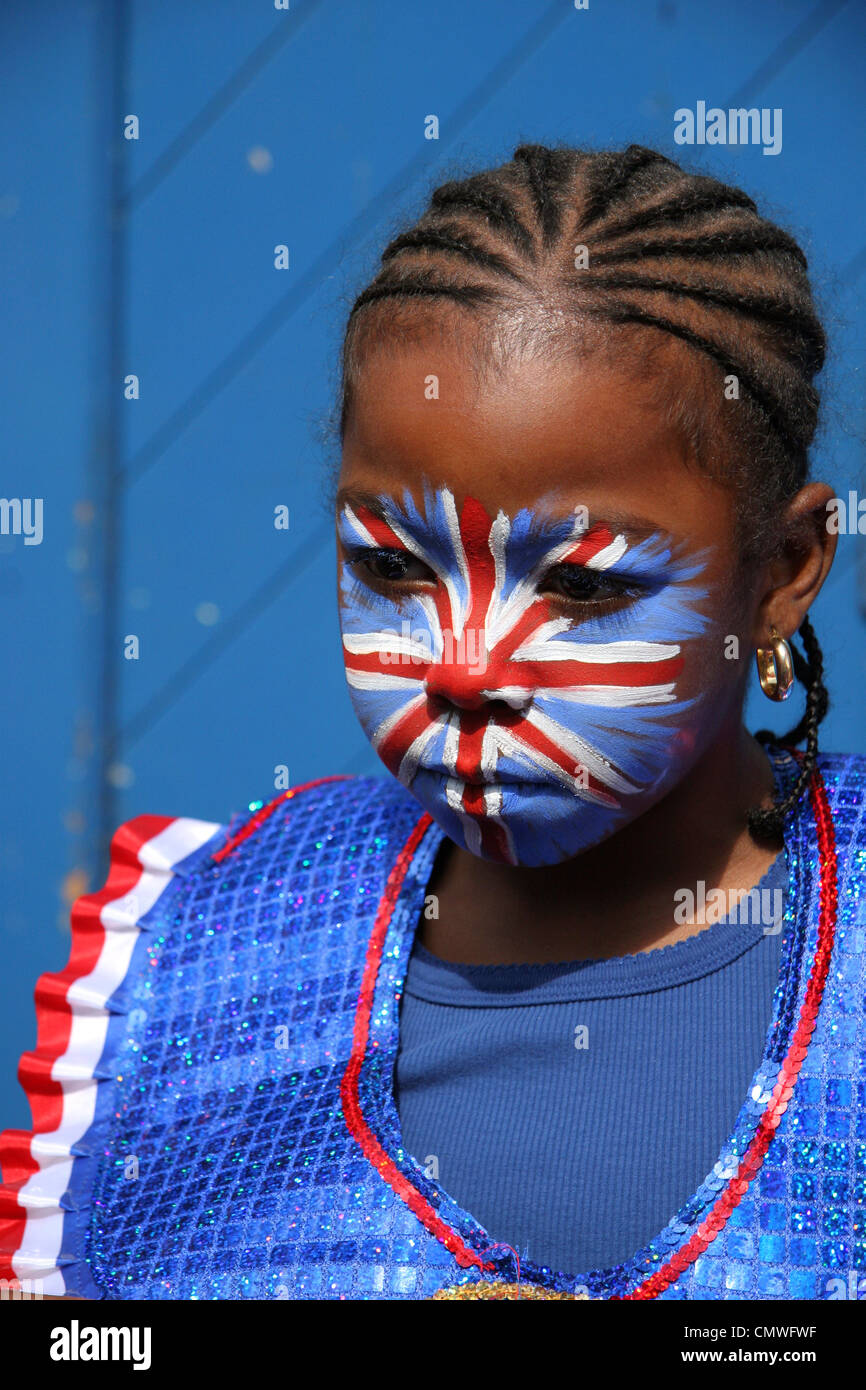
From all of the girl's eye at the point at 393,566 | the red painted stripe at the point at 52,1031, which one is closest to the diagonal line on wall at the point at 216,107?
the red painted stripe at the point at 52,1031

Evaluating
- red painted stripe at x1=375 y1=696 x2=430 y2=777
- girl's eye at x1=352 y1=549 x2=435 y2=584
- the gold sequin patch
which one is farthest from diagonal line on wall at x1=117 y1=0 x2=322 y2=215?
the gold sequin patch

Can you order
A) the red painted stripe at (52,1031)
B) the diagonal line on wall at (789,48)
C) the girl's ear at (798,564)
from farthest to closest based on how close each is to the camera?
the diagonal line on wall at (789,48)
the red painted stripe at (52,1031)
the girl's ear at (798,564)

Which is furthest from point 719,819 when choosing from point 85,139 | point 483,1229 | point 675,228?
point 85,139

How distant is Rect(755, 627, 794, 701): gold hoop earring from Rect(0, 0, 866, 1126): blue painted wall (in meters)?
0.72

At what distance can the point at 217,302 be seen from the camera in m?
2.08

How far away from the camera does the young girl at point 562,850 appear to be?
1.08m

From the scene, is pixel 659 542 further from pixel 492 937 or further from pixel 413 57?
pixel 413 57

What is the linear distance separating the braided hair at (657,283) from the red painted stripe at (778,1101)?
0.07 metres

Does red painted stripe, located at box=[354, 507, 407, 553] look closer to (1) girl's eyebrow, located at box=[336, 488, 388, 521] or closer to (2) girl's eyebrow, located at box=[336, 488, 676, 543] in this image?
(1) girl's eyebrow, located at box=[336, 488, 388, 521]

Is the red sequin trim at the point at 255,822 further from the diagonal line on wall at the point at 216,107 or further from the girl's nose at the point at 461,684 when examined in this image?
the diagonal line on wall at the point at 216,107

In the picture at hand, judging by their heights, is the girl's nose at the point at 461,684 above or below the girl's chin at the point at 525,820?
above

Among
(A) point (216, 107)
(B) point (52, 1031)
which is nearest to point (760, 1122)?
(B) point (52, 1031)

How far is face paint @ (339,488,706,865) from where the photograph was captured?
1.10m

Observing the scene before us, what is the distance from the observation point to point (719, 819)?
1267 mm
